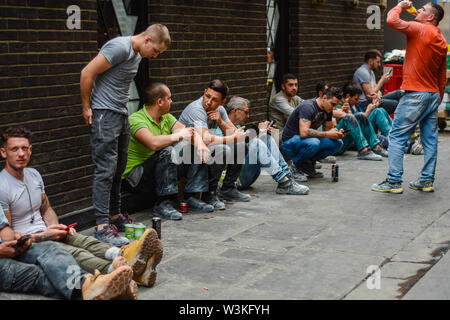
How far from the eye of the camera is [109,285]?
4.16 m

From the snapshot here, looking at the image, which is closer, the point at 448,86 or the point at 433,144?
the point at 433,144

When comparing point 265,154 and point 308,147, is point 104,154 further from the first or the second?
point 308,147

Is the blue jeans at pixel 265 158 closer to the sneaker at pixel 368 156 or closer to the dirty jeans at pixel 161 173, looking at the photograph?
the dirty jeans at pixel 161 173

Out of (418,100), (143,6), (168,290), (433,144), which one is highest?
(143,6)

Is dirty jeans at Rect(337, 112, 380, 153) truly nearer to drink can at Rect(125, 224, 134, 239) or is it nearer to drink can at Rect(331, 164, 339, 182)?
drink can at Rect(331, 164, 339, 182)

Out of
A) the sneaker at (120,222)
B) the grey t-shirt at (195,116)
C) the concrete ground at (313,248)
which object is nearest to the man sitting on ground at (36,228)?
the concrete ground at (313,248)

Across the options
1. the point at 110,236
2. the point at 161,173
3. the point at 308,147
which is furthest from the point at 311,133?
the point at 110,236

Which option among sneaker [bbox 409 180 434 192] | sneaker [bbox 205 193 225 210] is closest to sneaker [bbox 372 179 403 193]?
sneaker [bbox 409 180 434 192]

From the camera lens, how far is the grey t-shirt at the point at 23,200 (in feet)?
15.4
